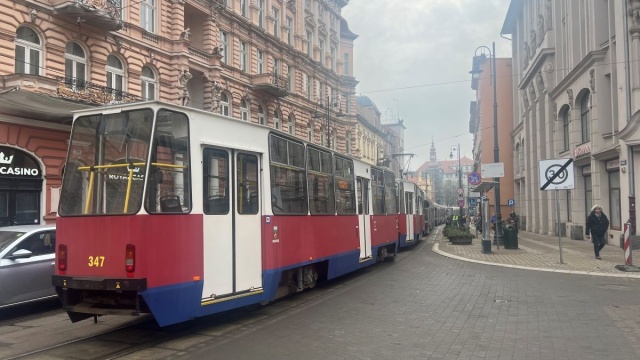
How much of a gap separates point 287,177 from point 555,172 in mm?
10360

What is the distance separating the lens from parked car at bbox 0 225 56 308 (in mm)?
8766

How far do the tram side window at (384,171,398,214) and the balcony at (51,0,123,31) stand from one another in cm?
1314

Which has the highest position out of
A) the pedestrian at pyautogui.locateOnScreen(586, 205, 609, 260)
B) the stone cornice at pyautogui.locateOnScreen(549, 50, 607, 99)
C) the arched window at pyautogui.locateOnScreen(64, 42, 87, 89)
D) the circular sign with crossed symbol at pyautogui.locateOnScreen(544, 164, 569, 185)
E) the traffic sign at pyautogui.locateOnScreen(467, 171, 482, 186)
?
the stone cornice at pyautogui.locateOnScreen(549, 50, 607, 99)

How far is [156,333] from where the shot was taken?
24.9ft

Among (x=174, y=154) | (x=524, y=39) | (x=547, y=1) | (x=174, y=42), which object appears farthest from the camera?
(x=524, y=39)

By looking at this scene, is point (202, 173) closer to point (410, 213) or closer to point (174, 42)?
point (410, 213)

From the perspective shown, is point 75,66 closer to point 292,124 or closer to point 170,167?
point 170,167

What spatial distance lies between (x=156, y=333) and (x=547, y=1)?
34210 millimetres

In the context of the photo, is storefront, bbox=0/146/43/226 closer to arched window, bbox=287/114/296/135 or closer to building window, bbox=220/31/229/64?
building window, bbox=220/31/229/64

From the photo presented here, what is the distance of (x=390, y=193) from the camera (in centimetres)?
1834

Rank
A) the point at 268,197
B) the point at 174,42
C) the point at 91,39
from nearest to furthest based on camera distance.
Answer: the point at 268,197, the point at 91,39, the point at 174,42

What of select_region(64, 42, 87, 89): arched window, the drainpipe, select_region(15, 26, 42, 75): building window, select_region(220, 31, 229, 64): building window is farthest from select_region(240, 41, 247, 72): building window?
the drainpipe

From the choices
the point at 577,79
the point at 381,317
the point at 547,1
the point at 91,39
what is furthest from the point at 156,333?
the point at 547,1

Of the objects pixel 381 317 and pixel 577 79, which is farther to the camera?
pixel 577 79
